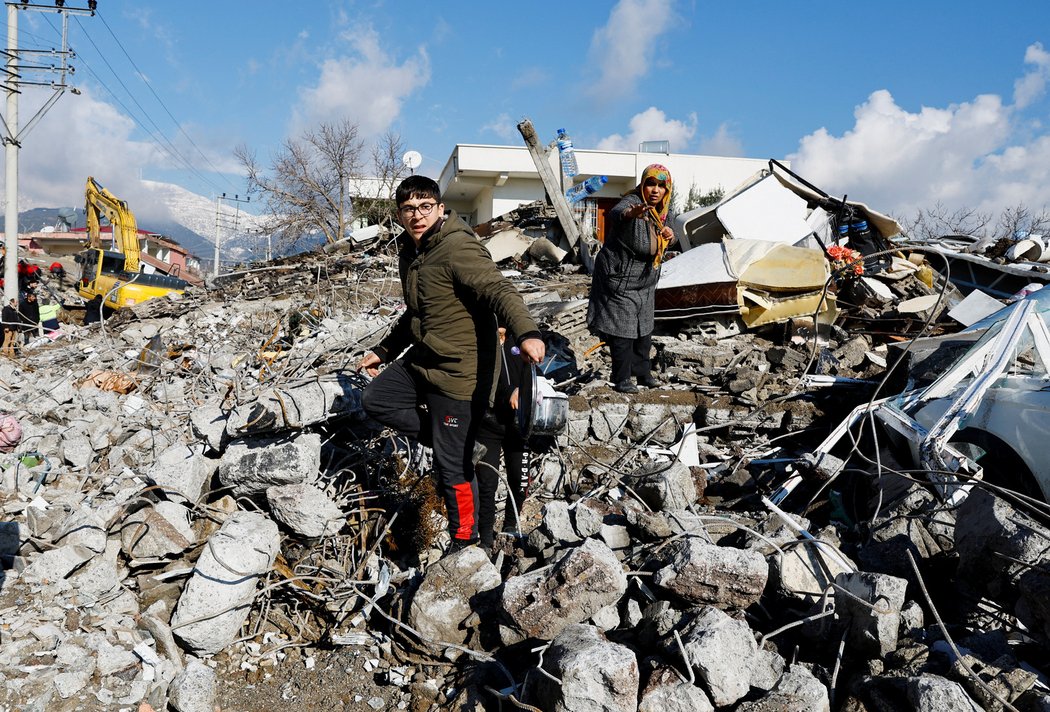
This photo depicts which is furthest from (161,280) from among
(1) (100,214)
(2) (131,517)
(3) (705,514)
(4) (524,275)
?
(3) (705,514)

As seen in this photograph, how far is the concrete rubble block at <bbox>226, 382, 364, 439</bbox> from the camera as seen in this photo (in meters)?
3.47

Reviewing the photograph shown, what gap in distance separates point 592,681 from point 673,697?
0.89 ft

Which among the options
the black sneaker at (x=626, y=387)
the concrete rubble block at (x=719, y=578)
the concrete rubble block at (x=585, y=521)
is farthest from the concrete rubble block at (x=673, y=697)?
the black sneaker at (x=626, y=387)

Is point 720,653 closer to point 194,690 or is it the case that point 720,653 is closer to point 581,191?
point 194,690

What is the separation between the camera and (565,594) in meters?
2.45

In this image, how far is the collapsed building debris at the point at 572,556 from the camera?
220 cm

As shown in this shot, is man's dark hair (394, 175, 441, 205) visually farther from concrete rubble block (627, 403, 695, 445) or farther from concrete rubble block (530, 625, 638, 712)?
concrete rubble block (627, 403, 695, 445)

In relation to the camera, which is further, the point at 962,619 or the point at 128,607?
the point at 128,607

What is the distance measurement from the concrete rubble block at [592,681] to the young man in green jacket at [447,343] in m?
1.03

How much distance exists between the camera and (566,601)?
2443 millimetres

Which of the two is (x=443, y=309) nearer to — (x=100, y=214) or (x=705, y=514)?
(x=705, y=514)

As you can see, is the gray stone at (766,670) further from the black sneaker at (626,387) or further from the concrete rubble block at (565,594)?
the black sneaker at (626,387)

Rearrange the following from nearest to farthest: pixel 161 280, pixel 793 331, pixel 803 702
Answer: pixel 803 702, pixel 793 331, pixel 161 280

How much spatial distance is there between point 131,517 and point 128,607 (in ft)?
1.51
